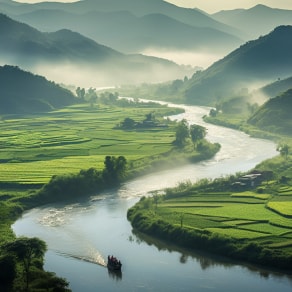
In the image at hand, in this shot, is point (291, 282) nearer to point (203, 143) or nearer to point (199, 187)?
point (199, 187)

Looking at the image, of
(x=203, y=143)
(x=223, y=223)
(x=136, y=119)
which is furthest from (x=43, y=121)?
(x=223, y=223)

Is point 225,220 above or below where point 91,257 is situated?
above

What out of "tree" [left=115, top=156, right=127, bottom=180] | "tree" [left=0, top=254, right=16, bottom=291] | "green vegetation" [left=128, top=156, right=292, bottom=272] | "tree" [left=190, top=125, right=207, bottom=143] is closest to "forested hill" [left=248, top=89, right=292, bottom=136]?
"tree" [left=190, top=125, right=207, bottom=143]

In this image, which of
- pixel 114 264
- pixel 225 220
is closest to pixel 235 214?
pixel 225 220

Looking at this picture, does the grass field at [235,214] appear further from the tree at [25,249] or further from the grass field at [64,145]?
the grass field at [64,145]

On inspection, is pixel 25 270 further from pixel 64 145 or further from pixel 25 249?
pixel 64 145

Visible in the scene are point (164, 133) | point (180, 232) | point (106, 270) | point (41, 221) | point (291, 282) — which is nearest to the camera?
point (291, 282)

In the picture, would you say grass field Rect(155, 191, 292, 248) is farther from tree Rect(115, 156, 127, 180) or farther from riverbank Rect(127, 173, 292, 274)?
tree Rect(115, 156, 127, 180)
